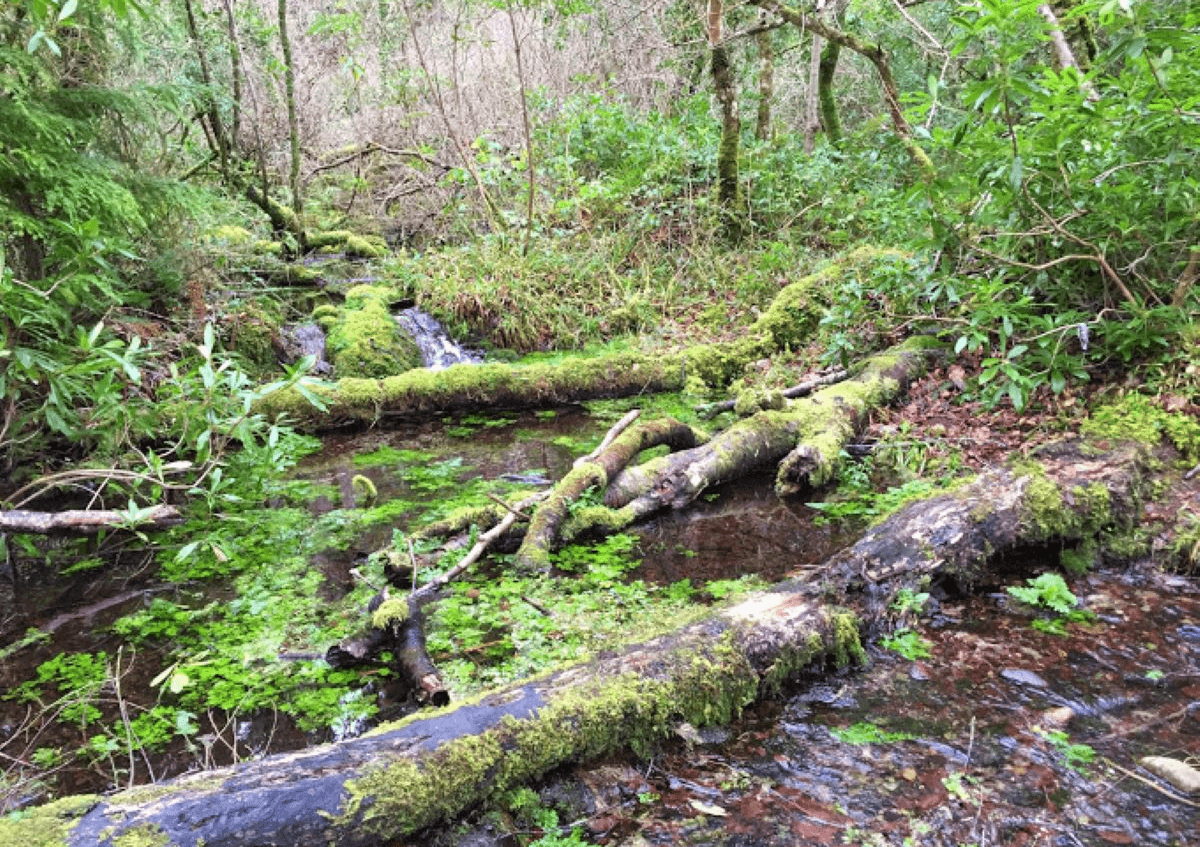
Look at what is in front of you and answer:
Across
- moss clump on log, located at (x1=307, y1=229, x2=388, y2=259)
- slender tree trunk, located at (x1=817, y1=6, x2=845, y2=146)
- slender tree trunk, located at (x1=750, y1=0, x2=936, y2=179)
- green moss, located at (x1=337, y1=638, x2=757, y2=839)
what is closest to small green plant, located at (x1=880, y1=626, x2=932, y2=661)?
green moss, located at (x1=337, y1=638, x2=757, y2=839)

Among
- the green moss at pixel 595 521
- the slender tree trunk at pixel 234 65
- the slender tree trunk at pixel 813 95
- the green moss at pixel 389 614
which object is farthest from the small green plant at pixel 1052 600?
the slender tree trunk at pixel 813 95

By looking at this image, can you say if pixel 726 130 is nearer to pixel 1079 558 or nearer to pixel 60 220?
pixel 1079 558

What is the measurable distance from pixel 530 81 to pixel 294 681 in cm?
1234

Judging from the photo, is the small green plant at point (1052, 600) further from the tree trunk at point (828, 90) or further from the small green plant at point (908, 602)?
the tree trunk at point (828, 90)

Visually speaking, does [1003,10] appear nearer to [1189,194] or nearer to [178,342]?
[1189,194]

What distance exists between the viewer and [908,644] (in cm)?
318

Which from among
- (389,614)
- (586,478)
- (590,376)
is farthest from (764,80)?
(389,614)

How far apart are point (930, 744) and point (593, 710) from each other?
1.30m

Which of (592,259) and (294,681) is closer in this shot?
(294,681)

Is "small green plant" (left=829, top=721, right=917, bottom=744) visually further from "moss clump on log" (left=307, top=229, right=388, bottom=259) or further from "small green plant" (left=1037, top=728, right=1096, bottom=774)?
"moss clump on log" (left=307, top=229, right=388, bottom=259)

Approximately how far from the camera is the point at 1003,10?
11.8 feet

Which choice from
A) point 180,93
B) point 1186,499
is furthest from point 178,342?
point 1186,499

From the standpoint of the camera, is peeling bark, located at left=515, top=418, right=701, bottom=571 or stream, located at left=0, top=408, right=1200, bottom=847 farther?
peeling bark, located at left=515, top=418, right=701, bottom=571

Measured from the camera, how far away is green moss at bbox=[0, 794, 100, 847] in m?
1.77
